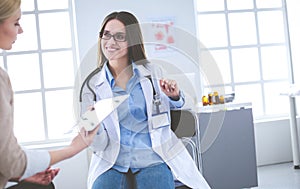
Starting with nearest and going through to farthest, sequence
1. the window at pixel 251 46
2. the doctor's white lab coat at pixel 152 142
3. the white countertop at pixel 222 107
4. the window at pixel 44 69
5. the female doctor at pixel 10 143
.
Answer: the female doctor at pixel 10 143 < the doctor's white lab coat at pixel 152 142 < the white countertop at pixel 222 107 < the window at pixel 44 69 < the window at pixel 251 46

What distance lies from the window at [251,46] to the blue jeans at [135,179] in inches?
133

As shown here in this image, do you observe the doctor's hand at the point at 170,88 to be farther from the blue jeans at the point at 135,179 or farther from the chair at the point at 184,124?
the blue jeans at the point at 135,179

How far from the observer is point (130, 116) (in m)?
1.93

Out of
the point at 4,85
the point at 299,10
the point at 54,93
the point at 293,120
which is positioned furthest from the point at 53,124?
the point at 4,85

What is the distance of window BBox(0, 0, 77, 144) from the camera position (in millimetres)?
4719

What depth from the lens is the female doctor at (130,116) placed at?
1.92 meters

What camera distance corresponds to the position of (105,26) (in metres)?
1.96

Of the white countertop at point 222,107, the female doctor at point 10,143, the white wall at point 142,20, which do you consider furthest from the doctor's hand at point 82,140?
the white wall at point 142,20

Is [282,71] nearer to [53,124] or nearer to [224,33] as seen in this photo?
[224,33]

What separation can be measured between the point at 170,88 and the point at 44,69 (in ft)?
10.0

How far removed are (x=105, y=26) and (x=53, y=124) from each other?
9.66ft

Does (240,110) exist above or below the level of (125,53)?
below

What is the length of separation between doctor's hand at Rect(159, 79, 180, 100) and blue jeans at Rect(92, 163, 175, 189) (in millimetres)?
297

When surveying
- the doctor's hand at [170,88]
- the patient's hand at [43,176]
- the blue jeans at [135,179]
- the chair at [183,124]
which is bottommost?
the blue jeans at [135,179]
